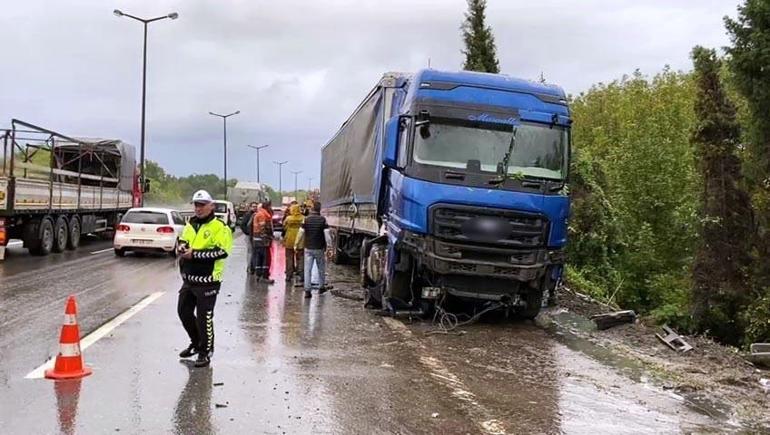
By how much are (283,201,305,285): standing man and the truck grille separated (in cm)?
591

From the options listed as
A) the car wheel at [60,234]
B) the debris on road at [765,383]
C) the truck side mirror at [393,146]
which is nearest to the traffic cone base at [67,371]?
the truck side mirror at [393,146]

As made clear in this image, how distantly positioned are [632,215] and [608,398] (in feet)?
69.6

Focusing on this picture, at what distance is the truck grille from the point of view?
375 inches

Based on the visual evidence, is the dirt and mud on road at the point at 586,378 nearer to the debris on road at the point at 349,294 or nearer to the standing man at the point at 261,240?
the debris on road at the point at 349,294

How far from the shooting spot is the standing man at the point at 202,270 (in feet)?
23.7

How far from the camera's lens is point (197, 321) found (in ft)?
24.0

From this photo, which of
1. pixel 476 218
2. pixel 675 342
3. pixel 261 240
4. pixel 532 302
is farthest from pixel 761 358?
pixel 261 240

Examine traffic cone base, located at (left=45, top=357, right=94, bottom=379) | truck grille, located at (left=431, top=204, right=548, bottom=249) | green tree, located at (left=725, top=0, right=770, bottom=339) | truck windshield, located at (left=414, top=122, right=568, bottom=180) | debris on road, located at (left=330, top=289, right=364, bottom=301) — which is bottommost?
debris on road, located at (left=330, top=289, right=364, bottom=301)

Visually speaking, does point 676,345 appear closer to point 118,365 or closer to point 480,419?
point 480,419

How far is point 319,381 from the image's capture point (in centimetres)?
677

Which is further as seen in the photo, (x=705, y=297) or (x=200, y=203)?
(x=705, y=297)

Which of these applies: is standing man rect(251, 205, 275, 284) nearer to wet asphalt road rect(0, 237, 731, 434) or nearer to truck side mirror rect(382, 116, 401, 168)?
wet asphalt road rect(0, 237, 731, 434)

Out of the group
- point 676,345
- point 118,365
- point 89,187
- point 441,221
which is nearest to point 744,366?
point 676,345

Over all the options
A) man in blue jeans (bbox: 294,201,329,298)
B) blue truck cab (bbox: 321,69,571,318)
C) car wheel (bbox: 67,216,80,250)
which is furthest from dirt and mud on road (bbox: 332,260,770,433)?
car wheel (bbox: 67,216,80,250)
